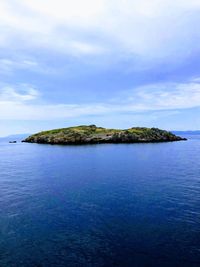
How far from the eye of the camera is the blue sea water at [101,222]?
102ft

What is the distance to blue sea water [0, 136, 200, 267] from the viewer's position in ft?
102

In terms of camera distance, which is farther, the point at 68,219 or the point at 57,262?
the point at 68,219

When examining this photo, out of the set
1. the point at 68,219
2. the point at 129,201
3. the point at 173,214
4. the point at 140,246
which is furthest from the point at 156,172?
the point at 140,246

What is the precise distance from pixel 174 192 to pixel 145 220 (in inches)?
767

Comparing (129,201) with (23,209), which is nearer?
(23,209)

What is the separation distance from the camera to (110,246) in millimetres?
33500

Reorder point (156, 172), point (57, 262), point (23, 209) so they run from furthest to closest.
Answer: point (156, 172), point (23, 209), point (57, 262)

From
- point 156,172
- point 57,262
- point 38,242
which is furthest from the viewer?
point 156,172

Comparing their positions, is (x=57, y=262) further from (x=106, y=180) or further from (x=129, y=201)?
(x=106, y=180)

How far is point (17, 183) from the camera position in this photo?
7275cm

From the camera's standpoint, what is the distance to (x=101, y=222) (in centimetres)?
4191

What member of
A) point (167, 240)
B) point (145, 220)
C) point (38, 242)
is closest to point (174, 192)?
point (145, 220)

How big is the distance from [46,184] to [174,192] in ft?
112

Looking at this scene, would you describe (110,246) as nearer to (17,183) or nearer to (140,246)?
(140,246)
